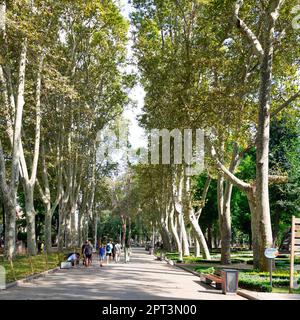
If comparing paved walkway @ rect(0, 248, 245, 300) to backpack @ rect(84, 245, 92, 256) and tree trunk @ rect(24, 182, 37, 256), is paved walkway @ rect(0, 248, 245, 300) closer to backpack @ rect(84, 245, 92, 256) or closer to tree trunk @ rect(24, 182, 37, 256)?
tree trunk @ rect(24, 182, 37, 256)

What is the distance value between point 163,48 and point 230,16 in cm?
872

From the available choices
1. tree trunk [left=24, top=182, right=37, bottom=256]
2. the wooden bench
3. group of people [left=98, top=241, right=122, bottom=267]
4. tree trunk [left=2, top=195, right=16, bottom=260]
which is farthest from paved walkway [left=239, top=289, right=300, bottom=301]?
group of people [left=98, top=241, right=122, bottom=267]

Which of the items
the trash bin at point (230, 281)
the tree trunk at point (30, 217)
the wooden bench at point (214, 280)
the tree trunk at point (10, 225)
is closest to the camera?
the trash bin at point (230, 281)

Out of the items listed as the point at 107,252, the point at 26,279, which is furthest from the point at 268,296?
the point at 107,252

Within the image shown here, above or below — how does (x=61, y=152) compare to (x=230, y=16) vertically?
below


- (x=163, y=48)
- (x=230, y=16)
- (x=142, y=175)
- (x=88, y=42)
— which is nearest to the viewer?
(x=230, y=16)

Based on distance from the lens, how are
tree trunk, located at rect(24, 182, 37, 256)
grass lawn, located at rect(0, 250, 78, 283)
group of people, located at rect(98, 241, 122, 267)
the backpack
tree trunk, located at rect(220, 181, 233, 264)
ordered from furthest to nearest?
group of people, located at rect(98, 241, 122, 267) → tree trunk, located at rect(220, 181, 233, 264) → the backpack → tree trunk, located at rect(24, 182, 37, 256) → grass lawn, located at rect(0, 250, 78, 283)

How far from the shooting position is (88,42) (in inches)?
1378

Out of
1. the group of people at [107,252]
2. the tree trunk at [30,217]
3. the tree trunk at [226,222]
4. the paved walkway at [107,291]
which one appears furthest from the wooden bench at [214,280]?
the group of people at [107,252]

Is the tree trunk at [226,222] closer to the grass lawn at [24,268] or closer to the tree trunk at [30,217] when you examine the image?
the grass lawn at [24,268]

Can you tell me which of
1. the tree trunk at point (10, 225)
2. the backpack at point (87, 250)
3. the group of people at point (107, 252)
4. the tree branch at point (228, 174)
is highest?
the tree branch at point (228, 174)

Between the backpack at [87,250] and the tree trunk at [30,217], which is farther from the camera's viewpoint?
the backpack at [87,250]
